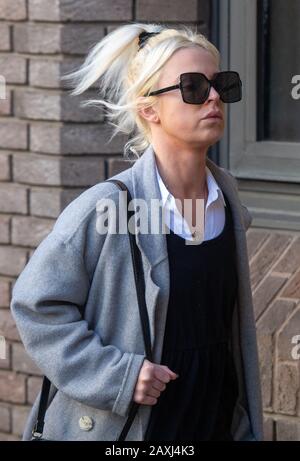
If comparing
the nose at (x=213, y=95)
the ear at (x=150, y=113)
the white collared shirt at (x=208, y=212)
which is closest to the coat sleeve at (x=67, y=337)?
the white collared shirt at (x=208, y=212)

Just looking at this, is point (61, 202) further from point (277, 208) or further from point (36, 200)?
point (277, 208)

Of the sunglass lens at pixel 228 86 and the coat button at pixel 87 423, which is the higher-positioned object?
the sunglass lens at pixel 228 86

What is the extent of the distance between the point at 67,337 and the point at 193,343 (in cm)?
35

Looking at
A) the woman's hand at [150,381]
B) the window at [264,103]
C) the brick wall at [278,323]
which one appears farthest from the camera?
the window at [264,103]

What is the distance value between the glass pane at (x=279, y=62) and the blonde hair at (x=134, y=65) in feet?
5.22

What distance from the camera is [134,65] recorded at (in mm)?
3328

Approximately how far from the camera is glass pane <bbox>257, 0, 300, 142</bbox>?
496 centimetres

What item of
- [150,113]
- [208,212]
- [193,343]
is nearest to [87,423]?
[193,343]

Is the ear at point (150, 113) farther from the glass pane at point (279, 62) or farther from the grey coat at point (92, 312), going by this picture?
the glass pane at point (279, 62)

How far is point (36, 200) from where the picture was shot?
5.08 metres

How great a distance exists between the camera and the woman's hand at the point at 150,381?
3.04 meters

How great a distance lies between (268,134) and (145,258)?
6.83 feet

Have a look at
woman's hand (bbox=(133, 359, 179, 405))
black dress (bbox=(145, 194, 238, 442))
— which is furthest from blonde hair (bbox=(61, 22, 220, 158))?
woman's hand (bbox=(133, 359, 179, 405))

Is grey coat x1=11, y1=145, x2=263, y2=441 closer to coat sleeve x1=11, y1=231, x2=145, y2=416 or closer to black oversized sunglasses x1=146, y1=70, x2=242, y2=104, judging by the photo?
coat sleeve x1=11, y1=231, x2=145, y2=416
